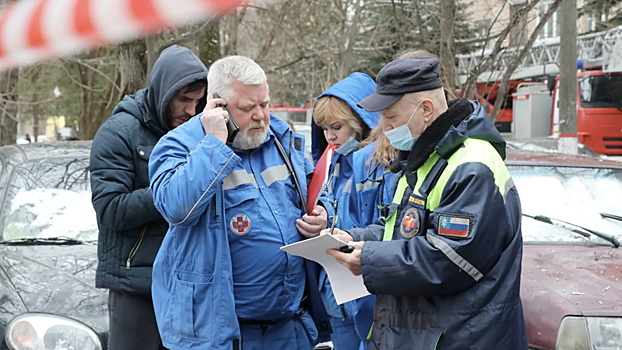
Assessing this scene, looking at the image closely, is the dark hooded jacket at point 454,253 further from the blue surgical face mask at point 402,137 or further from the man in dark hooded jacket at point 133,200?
the man in dark hooded jacket at point 133,200

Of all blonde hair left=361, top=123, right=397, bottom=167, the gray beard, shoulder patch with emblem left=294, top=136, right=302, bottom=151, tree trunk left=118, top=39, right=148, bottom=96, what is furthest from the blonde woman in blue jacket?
tree trunk left=118, top=39, right=148, bottom=96

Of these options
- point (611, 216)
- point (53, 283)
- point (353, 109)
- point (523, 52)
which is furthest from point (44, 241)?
point (523, 52)

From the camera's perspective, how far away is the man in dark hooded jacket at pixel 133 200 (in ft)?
11.2

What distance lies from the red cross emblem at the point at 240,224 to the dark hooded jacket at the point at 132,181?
53cm

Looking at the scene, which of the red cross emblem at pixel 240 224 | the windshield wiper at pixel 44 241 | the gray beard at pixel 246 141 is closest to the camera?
the red cross emblem at pixel 240 224

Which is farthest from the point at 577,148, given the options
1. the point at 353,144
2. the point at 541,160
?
the point at 353,144

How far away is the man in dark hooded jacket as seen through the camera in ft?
11.2

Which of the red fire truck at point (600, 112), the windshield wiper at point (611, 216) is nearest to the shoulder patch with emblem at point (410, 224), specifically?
the windshield wiper at point (611, 216)

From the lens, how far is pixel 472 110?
2.78 meters

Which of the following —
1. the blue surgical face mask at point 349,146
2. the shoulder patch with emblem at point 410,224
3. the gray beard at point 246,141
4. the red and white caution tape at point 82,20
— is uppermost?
the red and white caution tape at point 82,20

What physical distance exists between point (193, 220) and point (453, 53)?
5.62 m

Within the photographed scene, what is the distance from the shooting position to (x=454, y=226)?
2480 millimetres

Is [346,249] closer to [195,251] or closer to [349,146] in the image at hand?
[195,251]

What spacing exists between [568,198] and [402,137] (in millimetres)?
2253
